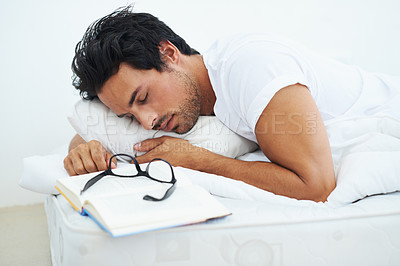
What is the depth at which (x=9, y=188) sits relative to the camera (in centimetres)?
203

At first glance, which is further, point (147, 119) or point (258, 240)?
point (147, 119)

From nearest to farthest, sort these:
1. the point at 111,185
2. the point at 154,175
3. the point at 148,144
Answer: the point at 111,185 → the point at 154,175 → the point at 148,144

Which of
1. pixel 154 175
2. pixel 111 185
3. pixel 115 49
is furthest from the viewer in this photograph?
pixel 115 49

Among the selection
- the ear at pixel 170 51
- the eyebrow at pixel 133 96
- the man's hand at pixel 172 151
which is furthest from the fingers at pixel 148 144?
the ear at pixel 170 51

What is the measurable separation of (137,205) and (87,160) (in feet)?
1.46

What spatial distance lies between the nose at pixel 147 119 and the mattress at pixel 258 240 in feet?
1.49

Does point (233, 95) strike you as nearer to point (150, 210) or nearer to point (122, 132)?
point (122, 132)

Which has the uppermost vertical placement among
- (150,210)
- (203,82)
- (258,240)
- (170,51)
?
(170,51)

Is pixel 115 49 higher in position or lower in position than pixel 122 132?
higher

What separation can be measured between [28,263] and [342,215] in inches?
47.8

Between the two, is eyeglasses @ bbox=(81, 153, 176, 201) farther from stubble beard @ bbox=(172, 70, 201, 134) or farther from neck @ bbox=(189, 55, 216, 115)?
neck @ bbox=(189, 55, 216, 115)

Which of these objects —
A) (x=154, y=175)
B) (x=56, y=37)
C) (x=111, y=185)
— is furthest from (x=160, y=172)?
(x=56, y=37)

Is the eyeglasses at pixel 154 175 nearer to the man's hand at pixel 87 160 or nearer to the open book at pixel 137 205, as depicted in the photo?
the open book at pixel 137 205

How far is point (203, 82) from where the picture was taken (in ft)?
4.78
